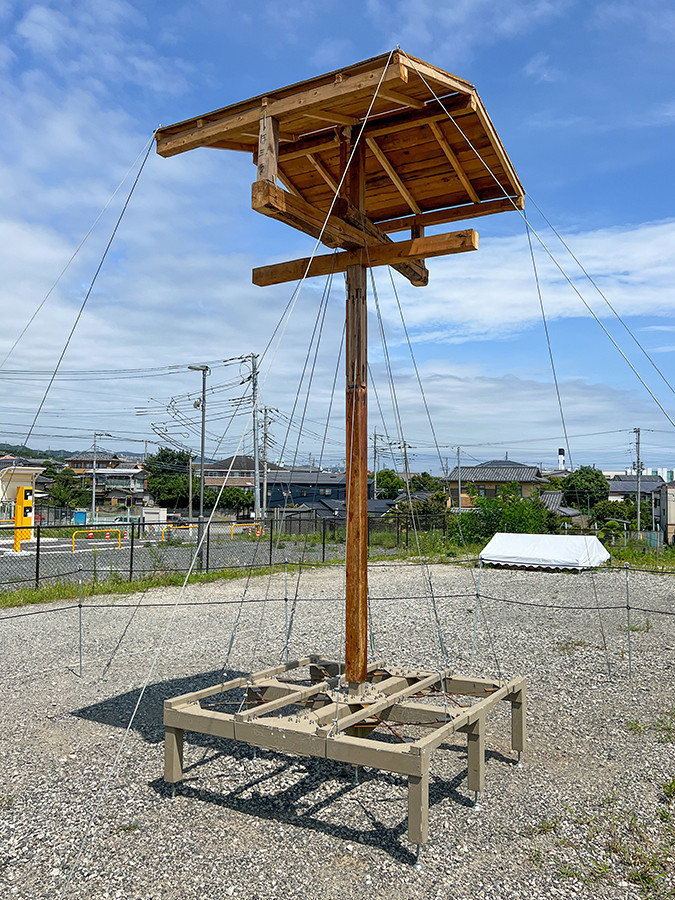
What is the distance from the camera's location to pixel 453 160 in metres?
4.64

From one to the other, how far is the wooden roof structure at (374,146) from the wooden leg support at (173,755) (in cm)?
299

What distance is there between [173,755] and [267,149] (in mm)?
3479

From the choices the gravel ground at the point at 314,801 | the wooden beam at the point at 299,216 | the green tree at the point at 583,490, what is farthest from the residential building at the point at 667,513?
the wooden beam at the point at 299,216

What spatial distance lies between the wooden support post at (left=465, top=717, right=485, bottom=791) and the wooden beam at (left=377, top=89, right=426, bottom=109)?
11.5 feet

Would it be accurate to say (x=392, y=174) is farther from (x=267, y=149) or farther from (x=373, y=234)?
(x=267, y=149)

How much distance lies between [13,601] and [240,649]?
4957 mm

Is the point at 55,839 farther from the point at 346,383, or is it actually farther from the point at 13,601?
the point at 13,601

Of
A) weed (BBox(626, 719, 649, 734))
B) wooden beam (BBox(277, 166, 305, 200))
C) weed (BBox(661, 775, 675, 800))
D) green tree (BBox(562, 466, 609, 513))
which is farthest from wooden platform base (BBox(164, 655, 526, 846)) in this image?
green tree (BBox(562, 466, 609, 513))

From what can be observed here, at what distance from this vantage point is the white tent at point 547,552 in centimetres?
1450

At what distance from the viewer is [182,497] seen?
183 ft

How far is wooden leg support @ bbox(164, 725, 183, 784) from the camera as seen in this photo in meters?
3.76

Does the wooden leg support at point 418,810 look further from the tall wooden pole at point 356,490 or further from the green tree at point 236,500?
the green tree at point 236,500

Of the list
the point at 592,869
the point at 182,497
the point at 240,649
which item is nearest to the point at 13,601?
the point at 240,649

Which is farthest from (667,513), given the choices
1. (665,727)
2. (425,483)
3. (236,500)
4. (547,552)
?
(665,727)
